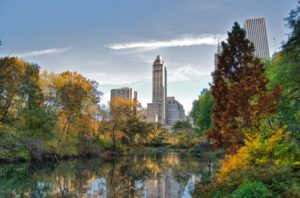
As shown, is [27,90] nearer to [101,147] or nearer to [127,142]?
[101,147]

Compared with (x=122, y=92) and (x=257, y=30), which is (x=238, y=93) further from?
(x=122, y=92)

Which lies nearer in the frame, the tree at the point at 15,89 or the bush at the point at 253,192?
the bush at the point at 253,192

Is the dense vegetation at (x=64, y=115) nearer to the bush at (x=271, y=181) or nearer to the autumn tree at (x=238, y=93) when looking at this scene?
the autumn tree at (x=238, y=93)

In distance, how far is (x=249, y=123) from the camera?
43.9 feet

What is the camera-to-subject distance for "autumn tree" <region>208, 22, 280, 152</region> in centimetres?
1319

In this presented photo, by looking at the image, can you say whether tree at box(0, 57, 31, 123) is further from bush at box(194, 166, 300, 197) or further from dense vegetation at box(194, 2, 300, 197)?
bush at box(194, 166, 300, 197)

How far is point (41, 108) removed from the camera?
3234 centimetres

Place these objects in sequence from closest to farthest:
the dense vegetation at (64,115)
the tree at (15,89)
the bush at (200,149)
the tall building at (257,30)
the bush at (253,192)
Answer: the bush at (253,192)
the tree at (15,89)
the dense vegetation at (64,115)
the bush at (200,149)
the tall building at (257,30)

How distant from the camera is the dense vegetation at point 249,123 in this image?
949cm

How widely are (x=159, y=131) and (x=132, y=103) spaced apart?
112 ft

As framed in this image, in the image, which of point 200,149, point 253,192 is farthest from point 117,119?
point 253,192

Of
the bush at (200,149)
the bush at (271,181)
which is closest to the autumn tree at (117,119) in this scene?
the bush at (200,149)

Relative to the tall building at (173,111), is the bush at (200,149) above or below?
below

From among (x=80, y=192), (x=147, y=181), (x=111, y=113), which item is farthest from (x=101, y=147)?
(x=80, y=192)
